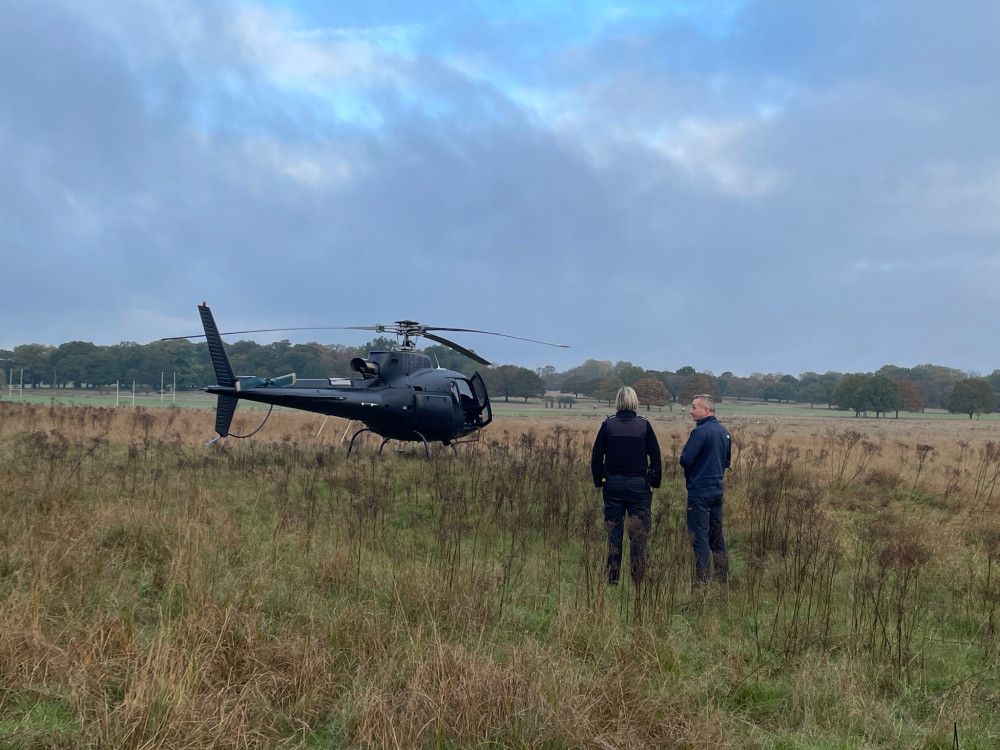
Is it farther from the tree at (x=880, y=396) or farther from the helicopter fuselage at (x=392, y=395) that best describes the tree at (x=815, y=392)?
the helicopter fuselage at (x=392, y=395)

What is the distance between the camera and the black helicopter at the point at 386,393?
483 inches

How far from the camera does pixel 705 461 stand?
6.37 meters

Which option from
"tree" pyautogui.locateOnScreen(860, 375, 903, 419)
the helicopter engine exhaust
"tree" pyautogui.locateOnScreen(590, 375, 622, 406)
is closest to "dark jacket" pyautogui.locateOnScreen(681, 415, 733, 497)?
the helicopter engine exhaust

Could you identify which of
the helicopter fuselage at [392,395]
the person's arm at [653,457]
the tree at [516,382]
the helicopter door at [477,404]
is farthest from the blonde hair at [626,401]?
the tree at [516,382]

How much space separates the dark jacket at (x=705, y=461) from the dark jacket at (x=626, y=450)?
33 centimetres

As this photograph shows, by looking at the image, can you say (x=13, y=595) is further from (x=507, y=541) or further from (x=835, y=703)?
(x=835, y=703)

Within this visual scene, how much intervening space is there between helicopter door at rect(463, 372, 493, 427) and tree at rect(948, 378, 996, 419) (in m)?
75.2

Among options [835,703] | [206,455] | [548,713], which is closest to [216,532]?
[548,713]

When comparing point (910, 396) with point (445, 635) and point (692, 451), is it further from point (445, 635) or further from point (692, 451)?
point (445, 635)

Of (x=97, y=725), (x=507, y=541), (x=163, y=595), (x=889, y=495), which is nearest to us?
(x=97, y=725)

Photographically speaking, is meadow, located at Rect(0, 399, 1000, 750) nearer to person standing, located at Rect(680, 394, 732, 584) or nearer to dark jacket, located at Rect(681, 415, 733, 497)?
person standing, located at Rect(680, 394, 732, 584)

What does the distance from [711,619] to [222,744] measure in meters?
3.41

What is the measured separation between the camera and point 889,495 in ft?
36.2

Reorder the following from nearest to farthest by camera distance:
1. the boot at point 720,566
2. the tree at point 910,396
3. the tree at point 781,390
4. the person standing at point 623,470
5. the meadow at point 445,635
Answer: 1. the meadow at point 445,635
2. the boot at point 720,566
3. the person standing at point 623,470
4. the tree at point 910,396
5. the tree at point 781,390
